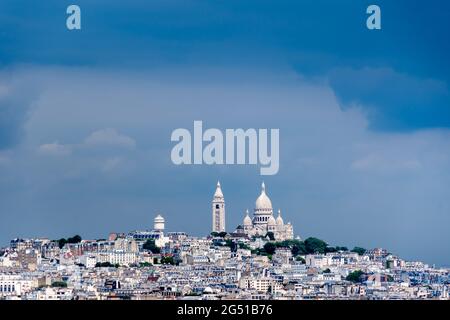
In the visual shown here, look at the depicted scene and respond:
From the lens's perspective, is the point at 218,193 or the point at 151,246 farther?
the point at 151,246

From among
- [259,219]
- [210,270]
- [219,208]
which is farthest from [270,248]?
[219,208]

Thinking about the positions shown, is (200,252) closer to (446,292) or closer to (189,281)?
(189,281)

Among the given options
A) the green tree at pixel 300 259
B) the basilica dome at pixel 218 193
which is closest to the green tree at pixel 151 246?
the green tree at pixel 300 259

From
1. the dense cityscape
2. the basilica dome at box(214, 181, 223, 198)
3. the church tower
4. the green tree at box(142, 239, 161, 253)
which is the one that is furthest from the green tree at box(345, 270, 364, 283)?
the basilica dome at box(214, 181, 223, 198)

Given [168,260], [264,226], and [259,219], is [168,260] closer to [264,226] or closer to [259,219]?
[264,226]

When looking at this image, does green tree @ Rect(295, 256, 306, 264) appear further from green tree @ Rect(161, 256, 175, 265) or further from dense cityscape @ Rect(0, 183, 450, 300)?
green tree @ Rect(161, 256, 175, 265)
